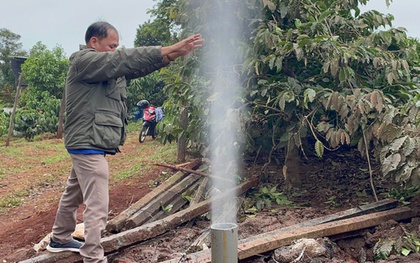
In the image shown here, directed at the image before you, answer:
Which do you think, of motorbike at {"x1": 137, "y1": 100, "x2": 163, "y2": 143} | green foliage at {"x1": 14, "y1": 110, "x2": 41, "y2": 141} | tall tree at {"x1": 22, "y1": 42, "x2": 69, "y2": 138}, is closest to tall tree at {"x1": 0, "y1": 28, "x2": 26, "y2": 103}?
tall tree at {"x1": 22, "y1": 42, "x2": 69, "y2": 138}

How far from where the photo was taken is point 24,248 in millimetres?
3020

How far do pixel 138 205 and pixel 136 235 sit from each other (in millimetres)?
632

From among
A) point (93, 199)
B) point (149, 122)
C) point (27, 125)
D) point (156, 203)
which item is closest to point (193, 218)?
point (156, 203)

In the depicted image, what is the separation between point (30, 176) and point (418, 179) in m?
5.17

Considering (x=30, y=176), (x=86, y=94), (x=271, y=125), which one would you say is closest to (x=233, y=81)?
(x=271, y=125)

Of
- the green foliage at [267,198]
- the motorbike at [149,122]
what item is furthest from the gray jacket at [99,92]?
the motorbike at [149,122]

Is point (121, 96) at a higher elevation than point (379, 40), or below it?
below

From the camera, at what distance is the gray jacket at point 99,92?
2199mm

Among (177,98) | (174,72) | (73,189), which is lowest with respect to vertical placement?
(73,189)

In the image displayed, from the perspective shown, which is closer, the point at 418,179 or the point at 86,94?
the point at 86,94

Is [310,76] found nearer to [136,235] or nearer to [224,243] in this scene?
[136,235]

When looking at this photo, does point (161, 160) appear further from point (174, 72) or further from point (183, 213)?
point (183, 213)

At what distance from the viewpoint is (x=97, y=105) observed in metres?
2.34

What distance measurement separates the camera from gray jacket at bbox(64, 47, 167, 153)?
86.6 inches
